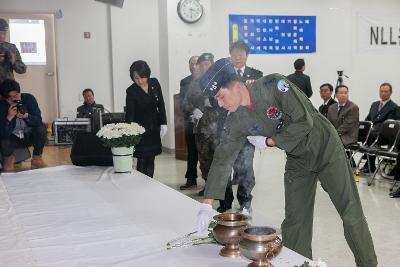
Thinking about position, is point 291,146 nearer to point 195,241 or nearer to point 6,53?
point 195,241

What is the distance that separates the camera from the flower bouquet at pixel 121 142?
3174 mm

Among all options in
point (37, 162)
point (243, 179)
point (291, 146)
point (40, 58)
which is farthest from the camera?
point (40, 58)

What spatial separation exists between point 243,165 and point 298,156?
2.08 m

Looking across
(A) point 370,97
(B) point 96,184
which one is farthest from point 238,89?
(A) point 370,97

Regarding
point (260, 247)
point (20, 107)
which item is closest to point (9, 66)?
point (20, 107)

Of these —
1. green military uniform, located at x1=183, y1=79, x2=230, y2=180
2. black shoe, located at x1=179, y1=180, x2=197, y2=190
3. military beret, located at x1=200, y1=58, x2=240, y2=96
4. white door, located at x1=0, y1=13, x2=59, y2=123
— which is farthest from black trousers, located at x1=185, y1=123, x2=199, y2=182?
white door, located at x1=0, y1=13, x2=59, y2=123

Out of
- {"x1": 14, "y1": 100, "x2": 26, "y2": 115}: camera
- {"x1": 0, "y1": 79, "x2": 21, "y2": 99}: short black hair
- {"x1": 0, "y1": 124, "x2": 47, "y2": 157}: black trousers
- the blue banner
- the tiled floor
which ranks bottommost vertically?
the tiled floor

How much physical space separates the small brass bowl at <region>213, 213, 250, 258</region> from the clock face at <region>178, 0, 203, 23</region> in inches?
221

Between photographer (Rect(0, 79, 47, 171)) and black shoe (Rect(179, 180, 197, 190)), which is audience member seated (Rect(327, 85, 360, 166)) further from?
photographer (Rect(0, 79, 47, 171))

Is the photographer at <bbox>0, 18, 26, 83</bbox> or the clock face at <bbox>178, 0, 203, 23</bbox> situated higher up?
the clock face at <bbox>178, 0, 203, 23</bbox>

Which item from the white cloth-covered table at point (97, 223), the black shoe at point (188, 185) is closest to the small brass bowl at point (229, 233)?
the white cloth-covered table at point (97, 223)

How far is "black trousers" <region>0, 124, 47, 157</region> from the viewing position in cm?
494

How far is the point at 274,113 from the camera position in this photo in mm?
2029

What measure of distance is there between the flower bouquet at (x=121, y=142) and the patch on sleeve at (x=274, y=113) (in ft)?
4.43
